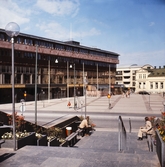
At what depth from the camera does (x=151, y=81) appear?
10406 cm

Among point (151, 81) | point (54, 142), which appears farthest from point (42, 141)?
point (151, 81)

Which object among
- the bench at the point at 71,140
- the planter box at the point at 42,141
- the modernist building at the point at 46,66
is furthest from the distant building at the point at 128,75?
the planter box at the point at 42,141

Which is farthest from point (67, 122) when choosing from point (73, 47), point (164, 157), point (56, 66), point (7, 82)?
point (73, 47)

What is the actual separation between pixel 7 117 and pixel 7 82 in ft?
132

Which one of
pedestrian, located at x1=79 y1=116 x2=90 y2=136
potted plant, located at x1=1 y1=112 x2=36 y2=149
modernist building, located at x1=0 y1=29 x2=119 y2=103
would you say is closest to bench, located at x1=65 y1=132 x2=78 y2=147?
pedestrian, located at x1=79 y1=116 x2=90 y2=136

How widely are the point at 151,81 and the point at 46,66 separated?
2201 inches

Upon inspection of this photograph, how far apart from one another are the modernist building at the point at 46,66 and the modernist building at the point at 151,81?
27.8 metres

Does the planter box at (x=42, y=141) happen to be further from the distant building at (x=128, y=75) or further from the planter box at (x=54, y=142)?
the distant building at (x=128, y=75)

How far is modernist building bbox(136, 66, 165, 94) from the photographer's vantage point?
102 metres

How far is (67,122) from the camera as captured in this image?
16.8 m

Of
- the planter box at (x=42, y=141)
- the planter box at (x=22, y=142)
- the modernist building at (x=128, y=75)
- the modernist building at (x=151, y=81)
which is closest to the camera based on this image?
the planter box at (x=22, y=142)

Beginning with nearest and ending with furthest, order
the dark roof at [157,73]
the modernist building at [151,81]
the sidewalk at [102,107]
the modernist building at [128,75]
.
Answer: the sidewalk at [102,107], the modernist building at [151,81], the dark roof at [157,73], the modernist building at [128,75]

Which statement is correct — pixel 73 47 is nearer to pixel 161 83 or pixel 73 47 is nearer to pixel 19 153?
pixel 161 83

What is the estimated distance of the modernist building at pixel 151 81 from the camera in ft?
334
